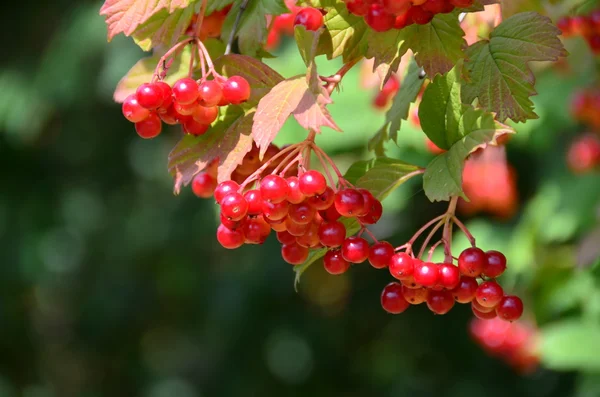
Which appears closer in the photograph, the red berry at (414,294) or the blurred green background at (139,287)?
the red berry at (414,294)

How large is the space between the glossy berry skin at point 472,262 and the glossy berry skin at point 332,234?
0.50 ft

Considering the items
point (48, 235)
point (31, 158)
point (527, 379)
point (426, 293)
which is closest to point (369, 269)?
point (527, 379)

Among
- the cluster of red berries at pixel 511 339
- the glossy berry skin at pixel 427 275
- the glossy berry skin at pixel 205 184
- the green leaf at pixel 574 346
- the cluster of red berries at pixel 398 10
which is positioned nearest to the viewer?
the cluster of red berries at pixel 398 10

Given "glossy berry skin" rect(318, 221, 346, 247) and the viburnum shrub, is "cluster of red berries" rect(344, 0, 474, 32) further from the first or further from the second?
"glossy berry skin" rect(318, 221, 346, 247)

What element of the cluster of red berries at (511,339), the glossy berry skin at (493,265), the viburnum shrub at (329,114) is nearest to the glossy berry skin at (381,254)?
the viburnum shrub at (329,114)

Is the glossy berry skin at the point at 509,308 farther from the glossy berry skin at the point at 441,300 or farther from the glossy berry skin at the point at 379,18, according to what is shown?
the glossy berry skin at the point at 379,18

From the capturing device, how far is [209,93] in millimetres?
849

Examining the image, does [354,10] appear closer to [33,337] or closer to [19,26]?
[19,26]

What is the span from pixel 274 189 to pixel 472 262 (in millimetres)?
266

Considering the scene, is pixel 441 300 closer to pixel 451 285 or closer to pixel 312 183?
pixel 451 285

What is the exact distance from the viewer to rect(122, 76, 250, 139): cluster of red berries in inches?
33.3

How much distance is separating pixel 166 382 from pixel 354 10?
14.4 feet

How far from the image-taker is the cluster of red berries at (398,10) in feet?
2.53

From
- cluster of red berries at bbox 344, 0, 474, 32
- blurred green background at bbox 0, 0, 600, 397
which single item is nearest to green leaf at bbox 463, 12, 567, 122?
cluster of red berries at bbox 344, 0, 474, 32
